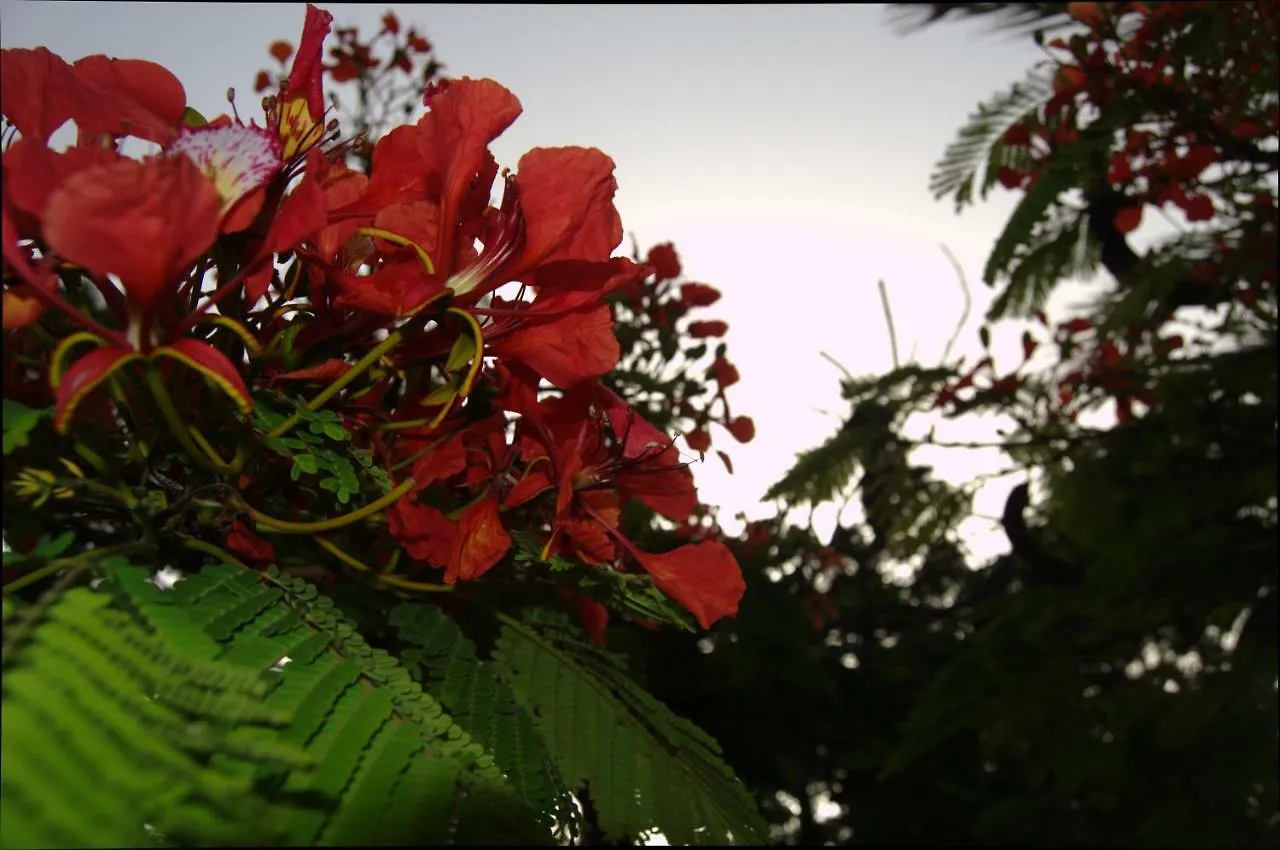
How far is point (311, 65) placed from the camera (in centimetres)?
48

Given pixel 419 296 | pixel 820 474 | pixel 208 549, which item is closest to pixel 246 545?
pixel 208 549

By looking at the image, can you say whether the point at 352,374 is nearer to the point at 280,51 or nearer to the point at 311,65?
the point at 311,65

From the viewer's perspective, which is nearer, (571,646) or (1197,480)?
(571,646)

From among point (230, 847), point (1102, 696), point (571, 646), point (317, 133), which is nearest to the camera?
point (230, 847)

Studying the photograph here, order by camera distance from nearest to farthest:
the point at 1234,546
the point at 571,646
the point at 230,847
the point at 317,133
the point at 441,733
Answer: the point at 230,847, the point at 441,733, the point at 317,133, the point at 571,646, the point at 1234,546

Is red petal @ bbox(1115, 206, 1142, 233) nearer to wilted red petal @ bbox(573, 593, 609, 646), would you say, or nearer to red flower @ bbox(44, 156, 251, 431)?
wilted red petal @ bbox(573, 593, 609, 646)

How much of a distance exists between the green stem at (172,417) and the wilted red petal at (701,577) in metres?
0.23

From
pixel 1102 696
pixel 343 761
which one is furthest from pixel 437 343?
pixel 1102 696

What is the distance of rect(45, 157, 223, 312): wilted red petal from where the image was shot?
279 millimetres

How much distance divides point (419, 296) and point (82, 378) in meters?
0.16

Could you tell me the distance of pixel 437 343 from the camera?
0.48 metres

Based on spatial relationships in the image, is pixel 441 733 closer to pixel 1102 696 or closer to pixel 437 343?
pixel 437 343

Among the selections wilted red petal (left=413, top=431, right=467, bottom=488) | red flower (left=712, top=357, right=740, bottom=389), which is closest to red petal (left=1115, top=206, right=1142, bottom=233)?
red flower (left=712, top=357, right=740, bottom=389)

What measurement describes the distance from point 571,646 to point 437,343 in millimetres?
280
